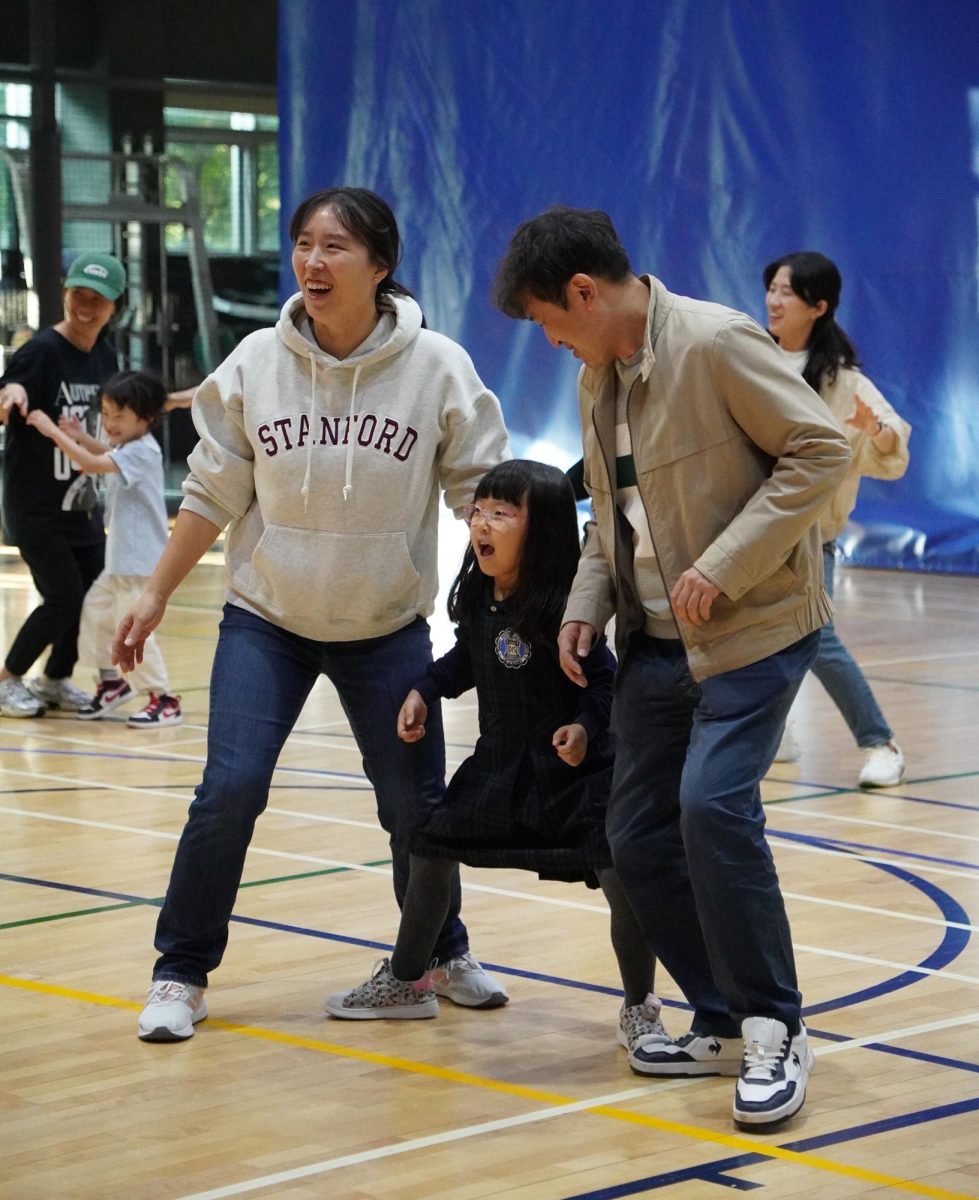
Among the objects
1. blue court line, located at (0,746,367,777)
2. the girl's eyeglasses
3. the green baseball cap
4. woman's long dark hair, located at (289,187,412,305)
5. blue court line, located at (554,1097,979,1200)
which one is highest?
woman's long dark hair, located at (289,187,412,305)

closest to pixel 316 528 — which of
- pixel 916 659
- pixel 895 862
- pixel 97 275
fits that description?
pixel 895 862

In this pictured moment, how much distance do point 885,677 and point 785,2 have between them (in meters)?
5.99

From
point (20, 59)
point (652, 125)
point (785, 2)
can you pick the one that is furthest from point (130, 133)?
point (785, 2)

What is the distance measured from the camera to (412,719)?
3.77m

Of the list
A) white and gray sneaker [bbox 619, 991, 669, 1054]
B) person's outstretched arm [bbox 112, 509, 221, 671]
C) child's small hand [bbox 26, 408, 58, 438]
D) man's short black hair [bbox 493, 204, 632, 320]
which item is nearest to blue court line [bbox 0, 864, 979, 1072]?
white and gray sneaker [bbox 619, 991, 669, 1054]

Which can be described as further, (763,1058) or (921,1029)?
(921,1029)

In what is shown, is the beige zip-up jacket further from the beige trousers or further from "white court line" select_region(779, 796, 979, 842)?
the beige trousers

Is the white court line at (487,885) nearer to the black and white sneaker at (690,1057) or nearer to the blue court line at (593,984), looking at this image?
the blue court line at (593,984)

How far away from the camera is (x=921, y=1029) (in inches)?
151

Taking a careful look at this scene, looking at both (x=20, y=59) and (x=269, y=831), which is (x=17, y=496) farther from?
(x=20, y=59)

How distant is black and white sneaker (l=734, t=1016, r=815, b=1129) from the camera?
324cm

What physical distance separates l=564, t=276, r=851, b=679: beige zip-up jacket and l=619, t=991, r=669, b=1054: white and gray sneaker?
0.70m

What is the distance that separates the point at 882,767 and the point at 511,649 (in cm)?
289

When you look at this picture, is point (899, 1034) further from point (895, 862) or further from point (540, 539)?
point (895, 862)
